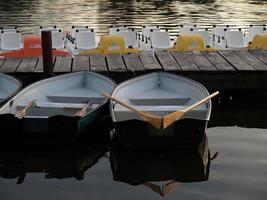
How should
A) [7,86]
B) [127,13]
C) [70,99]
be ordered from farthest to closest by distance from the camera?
1. [127,13]
2. [7,86]
3. [70,99]

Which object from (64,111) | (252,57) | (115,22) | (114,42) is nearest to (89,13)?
(115,22)

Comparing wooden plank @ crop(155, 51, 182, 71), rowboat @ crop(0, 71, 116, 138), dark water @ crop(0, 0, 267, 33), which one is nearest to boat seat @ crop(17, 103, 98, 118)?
rowboat @ crop(0, 71, 116, 138)

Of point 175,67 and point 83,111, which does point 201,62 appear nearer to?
point 175,67

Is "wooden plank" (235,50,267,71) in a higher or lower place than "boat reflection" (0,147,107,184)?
higher

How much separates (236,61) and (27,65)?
16.1 feet

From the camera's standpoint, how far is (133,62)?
12.1 m

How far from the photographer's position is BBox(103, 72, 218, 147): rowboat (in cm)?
877

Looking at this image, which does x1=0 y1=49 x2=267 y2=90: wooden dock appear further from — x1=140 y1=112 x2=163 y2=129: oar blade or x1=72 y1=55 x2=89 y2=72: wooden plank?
x1=140 y1=112 x2=163 y2=129: oar blade

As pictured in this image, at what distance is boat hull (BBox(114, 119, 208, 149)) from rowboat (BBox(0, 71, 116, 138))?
31.2 inches

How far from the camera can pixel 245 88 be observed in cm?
1163

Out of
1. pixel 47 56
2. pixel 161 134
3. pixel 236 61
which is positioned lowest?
pixel 161 134

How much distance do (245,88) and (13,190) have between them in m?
6.01

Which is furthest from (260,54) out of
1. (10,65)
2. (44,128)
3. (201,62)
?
(44,128)

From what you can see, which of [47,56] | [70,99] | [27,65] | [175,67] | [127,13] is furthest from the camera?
[127,13]
